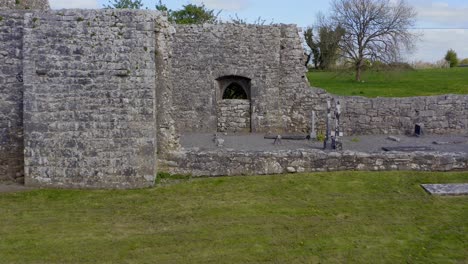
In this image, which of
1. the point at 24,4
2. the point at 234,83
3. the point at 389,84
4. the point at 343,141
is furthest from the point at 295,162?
the point at 389,84

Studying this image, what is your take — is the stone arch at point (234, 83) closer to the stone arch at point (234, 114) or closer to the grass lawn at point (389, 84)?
the stone arch at point (234, 114)

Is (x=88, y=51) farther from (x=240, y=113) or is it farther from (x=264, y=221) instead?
(x=240, y=113)

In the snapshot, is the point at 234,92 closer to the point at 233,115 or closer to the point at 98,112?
the point at 233,115

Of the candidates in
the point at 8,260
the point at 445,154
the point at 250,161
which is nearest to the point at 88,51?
the point at 250,161

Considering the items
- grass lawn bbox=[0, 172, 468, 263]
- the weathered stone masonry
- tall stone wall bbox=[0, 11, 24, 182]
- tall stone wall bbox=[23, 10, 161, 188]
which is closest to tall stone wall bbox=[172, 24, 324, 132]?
the weathered stone masonry

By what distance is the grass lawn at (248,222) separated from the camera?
273 inches

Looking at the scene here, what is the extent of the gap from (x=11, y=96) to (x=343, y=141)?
1051 cm

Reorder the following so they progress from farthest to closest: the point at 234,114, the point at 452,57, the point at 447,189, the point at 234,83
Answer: the point at 452,57, the point at 234,83, the point at 234,114, the point at 447,189

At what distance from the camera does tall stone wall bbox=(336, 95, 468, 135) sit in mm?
18984

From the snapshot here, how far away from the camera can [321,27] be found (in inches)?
1494

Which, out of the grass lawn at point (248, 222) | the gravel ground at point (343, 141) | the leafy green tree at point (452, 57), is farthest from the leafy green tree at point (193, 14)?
the leafy green tree at point (452, 57)

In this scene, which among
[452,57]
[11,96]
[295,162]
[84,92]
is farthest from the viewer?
[452,57]

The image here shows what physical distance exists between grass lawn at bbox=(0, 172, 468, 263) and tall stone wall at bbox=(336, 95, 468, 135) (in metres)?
8.16

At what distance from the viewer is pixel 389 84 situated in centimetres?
3338
